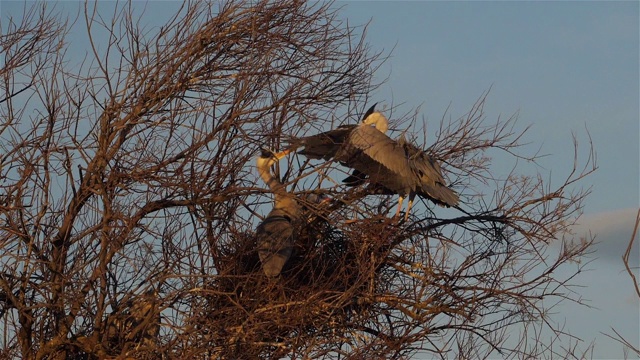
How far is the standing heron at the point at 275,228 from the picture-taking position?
7.91 meters

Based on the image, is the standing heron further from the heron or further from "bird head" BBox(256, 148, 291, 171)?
the heron

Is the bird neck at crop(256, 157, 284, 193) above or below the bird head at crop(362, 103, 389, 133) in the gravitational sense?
below

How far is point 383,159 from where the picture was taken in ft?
29.8

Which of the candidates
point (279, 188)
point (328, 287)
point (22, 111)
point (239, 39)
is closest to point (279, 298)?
point (328, 287)

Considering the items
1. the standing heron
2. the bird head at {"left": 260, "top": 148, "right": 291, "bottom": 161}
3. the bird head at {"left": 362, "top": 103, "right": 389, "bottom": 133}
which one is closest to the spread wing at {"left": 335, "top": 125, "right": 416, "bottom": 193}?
the bird head at {"left": 362, "top": 103, "right": 389, "bottom": 133}

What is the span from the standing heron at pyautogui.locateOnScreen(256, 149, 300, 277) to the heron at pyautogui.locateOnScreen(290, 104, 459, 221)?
396 millimetres

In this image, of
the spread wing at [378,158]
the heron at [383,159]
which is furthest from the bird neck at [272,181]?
the spread wing at [378,158]

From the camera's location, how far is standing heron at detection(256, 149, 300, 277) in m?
7.91

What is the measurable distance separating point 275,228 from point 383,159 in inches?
57.3

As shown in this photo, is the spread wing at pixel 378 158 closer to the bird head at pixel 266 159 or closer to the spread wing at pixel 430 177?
the spread wing at pixel 430 177

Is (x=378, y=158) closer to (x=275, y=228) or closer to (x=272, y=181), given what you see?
(x=272, y=181)

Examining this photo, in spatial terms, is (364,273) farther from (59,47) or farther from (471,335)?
(59,47)

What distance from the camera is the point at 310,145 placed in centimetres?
863

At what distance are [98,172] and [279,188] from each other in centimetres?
163
